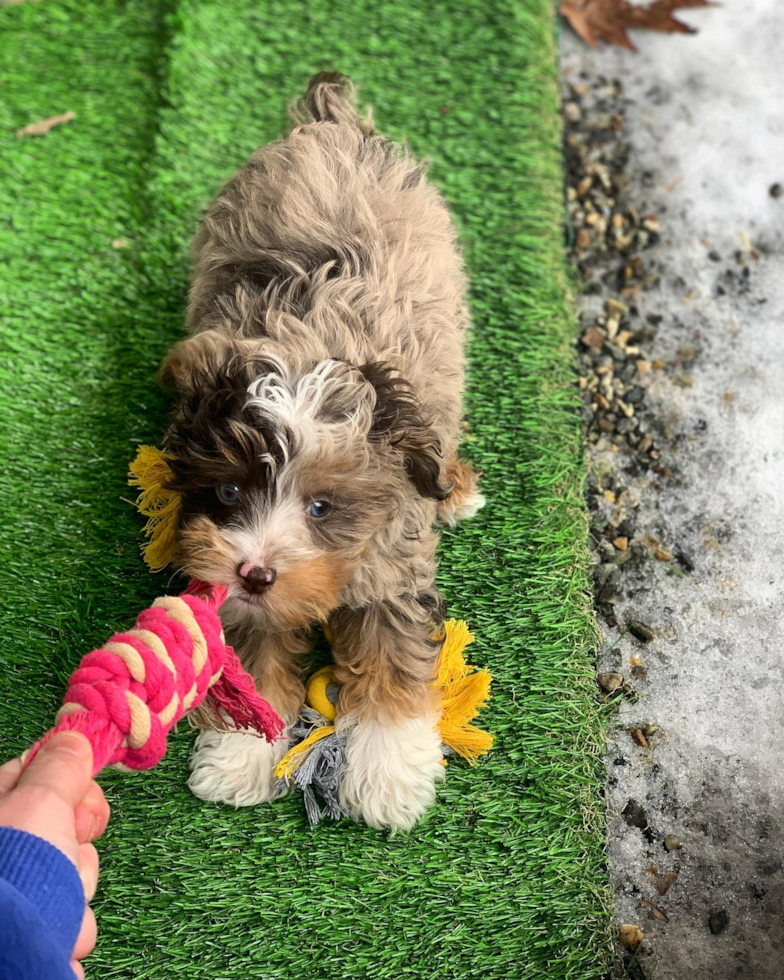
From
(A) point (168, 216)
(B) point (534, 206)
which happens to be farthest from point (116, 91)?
(B) point (534, 206)

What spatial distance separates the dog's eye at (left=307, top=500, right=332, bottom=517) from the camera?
7.80ft

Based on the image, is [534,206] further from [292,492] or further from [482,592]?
[292,492]

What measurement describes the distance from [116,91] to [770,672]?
4186 mm

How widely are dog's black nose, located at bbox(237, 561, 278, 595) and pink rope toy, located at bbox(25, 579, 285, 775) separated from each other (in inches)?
4.5

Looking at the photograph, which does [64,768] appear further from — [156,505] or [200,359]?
[156,505]

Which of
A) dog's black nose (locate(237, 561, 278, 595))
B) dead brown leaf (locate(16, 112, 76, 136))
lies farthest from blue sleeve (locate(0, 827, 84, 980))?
dead brown leaf (locate(16, 112, 76, 136))

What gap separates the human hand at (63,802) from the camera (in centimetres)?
172

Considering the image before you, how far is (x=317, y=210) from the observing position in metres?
2.91

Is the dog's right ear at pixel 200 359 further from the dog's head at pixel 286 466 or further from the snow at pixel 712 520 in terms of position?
the snow at pixel 712 520

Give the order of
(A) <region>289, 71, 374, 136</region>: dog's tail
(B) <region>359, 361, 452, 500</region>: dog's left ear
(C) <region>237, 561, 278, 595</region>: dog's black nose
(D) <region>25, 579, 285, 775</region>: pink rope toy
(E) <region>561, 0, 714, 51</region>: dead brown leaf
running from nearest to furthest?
(D) <region>25, 579, 285, 775</region>: pink rope toy
(C) <region>237, 561, 278, 595</region>: dog's black nose
(B) <region>359, 361, 452, 500</region>: dog's left ear
(A) <region>289, 71, 374, 136</region>: dog's tail
(E) <region>561, 0, 714, 51</region>: dead brown leaf

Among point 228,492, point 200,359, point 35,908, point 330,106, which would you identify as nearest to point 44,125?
point 330,106

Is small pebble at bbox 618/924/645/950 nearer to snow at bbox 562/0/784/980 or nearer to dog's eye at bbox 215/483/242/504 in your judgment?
snow at bbox 562/0/784/980

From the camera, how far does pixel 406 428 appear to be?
2.42m

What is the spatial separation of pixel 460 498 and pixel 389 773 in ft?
3.63
